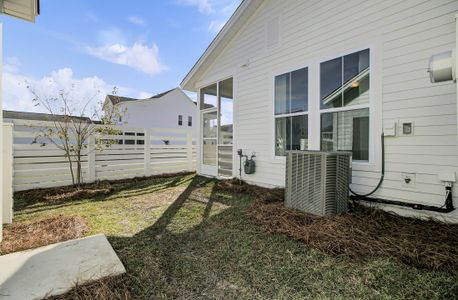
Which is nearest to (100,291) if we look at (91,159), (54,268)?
(54,268)

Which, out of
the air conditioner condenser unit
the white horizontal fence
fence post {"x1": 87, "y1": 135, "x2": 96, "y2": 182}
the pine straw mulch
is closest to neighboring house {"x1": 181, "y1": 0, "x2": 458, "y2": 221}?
the pine straw mulch

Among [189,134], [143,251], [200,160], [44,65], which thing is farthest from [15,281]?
[44,65]

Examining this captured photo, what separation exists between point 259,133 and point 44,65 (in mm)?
10048

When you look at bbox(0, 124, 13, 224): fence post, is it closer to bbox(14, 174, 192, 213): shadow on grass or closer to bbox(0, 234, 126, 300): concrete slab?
bbox(14, 174, 192, 213): shadow on grass

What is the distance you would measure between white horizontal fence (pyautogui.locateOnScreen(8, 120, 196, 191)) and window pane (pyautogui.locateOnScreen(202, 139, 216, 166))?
1153 millimetres

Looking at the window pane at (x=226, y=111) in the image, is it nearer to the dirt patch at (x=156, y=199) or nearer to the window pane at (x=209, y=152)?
the window pane at (x=209, y=152)

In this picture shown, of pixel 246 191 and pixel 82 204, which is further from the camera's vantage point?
pixel 246 191

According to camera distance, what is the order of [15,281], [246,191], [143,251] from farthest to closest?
[246,191], [143,251], [15,281]

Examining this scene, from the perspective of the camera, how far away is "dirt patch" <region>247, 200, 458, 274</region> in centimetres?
197

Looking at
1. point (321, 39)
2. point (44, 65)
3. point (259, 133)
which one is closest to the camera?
point (321, 39)

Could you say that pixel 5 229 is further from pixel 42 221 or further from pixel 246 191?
pixel 246 191

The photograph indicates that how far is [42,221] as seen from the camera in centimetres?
304

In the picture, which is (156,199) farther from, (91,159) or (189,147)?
(189,147)

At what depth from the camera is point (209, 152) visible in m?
6.84
